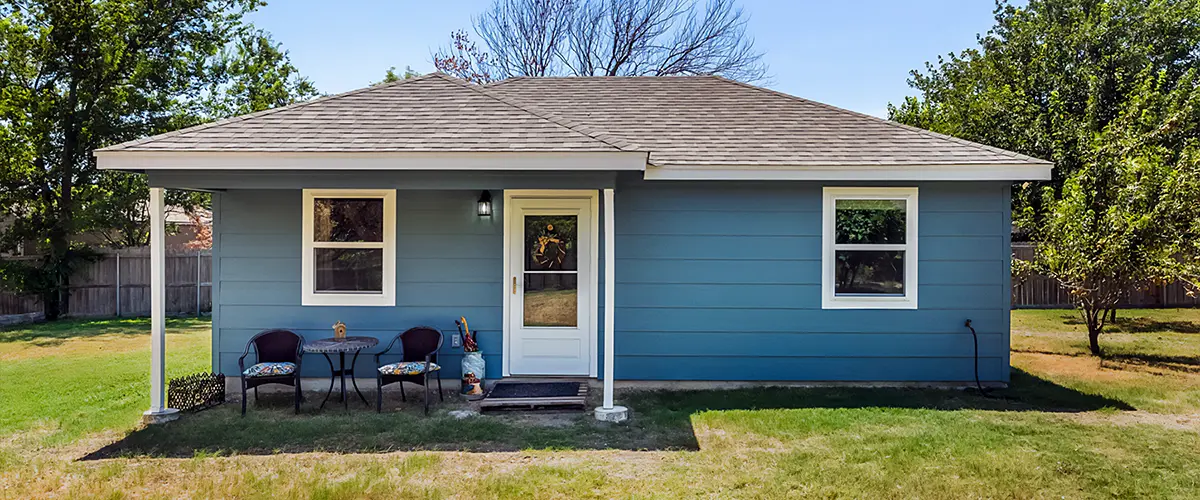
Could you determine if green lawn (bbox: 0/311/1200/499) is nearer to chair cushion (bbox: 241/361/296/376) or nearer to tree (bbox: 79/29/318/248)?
chair cushion (bbox: 241/361/296/376)

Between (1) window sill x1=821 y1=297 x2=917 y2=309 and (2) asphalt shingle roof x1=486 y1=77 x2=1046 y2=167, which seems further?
(1) window sill x1=821 y1=297 x2=917 y2=309

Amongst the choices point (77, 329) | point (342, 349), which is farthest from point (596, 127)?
point (77, 329)

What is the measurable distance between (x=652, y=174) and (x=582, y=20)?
1846cm

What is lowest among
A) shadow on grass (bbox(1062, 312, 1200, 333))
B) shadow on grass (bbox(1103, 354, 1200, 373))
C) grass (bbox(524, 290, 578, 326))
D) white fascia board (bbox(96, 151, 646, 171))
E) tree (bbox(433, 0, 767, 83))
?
shadow on grass (bbox(1103, 354, 1200, 373))

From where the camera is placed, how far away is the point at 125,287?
48.9ft

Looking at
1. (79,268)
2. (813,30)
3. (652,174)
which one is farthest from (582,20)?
(652,174)

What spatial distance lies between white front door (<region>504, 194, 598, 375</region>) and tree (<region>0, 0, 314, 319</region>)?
1152 centimetres

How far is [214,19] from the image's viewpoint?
16984 mm

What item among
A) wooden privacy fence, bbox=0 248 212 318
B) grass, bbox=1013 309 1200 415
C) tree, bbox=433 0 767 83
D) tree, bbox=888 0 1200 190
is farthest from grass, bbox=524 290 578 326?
tree, bbox=433 0 767 83

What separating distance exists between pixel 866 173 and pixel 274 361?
220 inches

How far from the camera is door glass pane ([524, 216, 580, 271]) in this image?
23.1 ft

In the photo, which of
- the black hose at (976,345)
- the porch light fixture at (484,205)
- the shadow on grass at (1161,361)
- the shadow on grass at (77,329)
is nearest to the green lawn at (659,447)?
the black hose at (976,345)

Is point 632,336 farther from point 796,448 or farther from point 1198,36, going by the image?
point 1198,36

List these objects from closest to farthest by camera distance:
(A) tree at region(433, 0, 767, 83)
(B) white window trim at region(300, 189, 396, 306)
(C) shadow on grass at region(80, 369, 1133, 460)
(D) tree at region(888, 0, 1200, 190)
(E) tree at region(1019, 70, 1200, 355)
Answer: (C) shadow on grass at region(80, 369, 1133, 460), (B) white window trim at region(300, 189, 396, 306), (E) tree at region(1019, 70, 1200, 355), (D) tree at region(888, 0, 1200, 190), (A) tree at region(433, 0, 767, 83)
